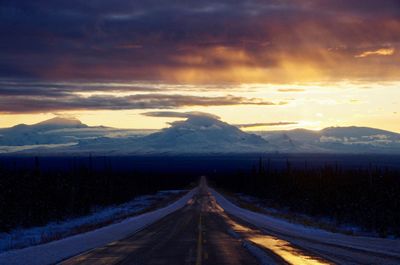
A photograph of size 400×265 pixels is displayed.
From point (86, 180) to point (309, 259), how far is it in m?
53.4

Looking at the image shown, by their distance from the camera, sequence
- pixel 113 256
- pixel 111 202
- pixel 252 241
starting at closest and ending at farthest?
pixel 113 256 < pixel 252 241 < pixel 111 202

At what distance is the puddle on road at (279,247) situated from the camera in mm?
18422

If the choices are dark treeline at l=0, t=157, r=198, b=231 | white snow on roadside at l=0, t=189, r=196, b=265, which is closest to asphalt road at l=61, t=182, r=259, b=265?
white snow on roadside at l=0, t=189, r=196, b=265

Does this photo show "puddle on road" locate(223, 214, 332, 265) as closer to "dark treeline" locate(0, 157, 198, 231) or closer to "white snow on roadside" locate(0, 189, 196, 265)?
"white snow on roadside" locate(0, 189, 196, 265)

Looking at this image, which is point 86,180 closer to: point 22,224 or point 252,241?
point 22,224

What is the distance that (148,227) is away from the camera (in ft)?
112

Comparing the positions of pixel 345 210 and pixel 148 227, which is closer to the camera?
pixel 148 227

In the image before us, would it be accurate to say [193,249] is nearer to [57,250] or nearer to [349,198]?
[57,250]

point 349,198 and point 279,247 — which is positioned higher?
point 279,247

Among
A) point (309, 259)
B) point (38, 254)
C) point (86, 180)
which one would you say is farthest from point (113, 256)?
point (86, 180)

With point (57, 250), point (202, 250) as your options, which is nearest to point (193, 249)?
point (202, 250)

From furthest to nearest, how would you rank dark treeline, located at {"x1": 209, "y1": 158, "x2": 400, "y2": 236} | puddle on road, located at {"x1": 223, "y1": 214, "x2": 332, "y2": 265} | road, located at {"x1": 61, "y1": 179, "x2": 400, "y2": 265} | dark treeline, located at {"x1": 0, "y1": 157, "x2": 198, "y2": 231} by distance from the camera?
dark treeline, located at {"x1": 0, "y1": 157, "x2": 198, "y2": 231}, dark treeline, located at {"x1": 209, "y1": 158, "x2": 400, "y2": 236}, road, located at {"x1": 61, "y1": 179, "x2": 400, "y2": 265}, puddle on road, located at {"x1": 223, "y1": 214, "x2": 332, "y2": 265}

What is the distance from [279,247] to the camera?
22578mm

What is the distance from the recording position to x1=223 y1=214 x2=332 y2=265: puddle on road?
1842 centimetres
